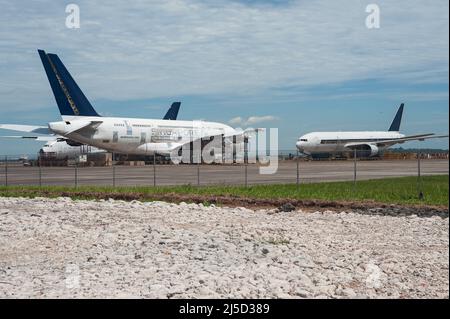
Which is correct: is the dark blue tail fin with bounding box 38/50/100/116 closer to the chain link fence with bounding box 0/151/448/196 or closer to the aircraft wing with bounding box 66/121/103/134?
the aircraft wing with bounding box 66/121/103/134

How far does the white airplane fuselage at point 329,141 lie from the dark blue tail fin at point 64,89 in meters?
26.2

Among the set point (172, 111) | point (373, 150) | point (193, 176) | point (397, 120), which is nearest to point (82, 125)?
point (193, 176)

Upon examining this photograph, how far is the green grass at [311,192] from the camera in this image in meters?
21.0

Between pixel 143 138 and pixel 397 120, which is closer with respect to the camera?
pixel 143 138

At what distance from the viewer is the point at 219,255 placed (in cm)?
1080

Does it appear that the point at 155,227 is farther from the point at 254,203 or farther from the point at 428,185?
the point at 428,185

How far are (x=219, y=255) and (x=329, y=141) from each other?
6157 centimetres

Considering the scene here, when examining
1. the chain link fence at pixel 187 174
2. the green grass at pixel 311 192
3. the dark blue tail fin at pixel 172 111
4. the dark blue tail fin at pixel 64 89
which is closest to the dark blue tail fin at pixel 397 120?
the dark blue tail fin at pixel 172 111

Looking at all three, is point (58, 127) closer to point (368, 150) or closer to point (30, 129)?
point (30, 129)

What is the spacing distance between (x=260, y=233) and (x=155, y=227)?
7.67 ft

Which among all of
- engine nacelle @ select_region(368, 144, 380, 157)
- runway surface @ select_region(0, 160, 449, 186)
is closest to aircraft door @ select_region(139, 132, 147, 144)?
runway surface @ select_region(0, 160, 449, 186)

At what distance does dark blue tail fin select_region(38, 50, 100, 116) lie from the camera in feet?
165

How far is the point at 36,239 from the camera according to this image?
12.4m

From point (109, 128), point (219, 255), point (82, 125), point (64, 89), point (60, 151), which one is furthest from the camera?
point (60, 151)
